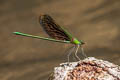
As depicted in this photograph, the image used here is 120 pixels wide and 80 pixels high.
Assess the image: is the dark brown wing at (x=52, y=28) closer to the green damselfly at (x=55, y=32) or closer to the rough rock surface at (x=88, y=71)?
the green damselfly at (x=55, y=32)

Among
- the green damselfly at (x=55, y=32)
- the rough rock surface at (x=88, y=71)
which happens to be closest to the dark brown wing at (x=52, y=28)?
the green damselfly at (x=55, y=32)

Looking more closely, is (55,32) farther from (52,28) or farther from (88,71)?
(88,71)

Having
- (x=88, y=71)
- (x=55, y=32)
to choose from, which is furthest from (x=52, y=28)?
(x=88, y=71)

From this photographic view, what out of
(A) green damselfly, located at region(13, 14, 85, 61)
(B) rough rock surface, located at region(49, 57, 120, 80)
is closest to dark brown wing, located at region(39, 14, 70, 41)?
(A) green damselfly, located at region(13, 14, 85, 61)

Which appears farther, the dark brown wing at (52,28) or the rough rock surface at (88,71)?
the dark brown wing at (52,28)

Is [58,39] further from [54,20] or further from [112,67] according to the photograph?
[112,67]
